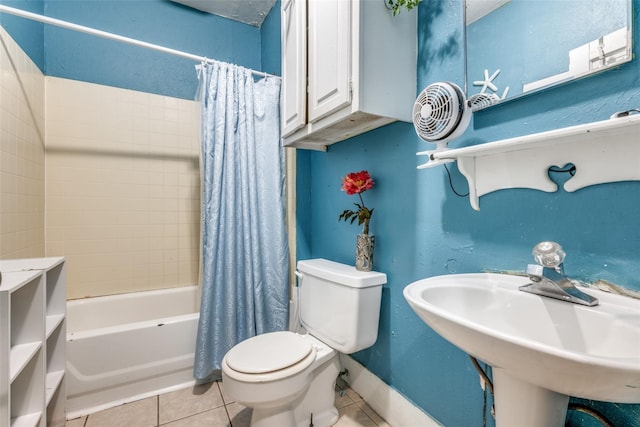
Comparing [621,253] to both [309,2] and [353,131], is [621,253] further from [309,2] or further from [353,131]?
[309,2]

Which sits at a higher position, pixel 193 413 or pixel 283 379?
pixel 283 379

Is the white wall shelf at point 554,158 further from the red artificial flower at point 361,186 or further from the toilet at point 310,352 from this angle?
the toilet at point 310,352

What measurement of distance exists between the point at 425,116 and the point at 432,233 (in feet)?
1.48

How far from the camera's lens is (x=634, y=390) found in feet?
1.47

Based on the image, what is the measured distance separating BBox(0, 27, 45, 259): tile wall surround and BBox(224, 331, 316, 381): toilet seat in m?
1.24

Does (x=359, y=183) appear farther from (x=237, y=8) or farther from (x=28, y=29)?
(x=28, y=29)

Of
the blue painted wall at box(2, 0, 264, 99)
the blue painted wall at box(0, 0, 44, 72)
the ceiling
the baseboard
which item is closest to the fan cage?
the baseboard

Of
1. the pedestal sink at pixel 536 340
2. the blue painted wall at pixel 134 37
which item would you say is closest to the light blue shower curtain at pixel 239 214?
the blue painted wall at pixel 134 37

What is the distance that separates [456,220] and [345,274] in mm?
519

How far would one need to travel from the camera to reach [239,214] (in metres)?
1.73

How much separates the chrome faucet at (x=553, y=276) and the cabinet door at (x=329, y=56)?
794 mm

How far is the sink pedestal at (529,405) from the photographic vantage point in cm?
65

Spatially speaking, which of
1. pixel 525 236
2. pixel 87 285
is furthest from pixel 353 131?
pixel 87 285

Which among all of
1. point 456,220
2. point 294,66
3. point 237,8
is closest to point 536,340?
point 456,220
